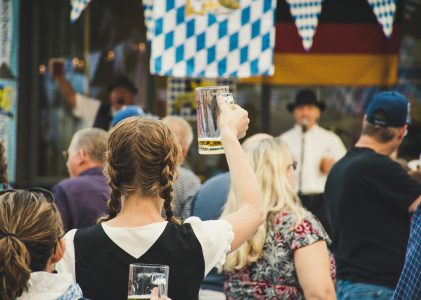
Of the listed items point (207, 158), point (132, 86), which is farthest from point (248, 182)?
Result: point (207, 158)

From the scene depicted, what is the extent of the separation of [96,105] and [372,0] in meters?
3.67

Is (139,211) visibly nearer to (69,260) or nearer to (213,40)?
(69,260)

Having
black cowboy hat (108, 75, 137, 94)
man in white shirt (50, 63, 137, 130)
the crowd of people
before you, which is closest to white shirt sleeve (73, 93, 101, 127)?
man in white shirt (50, 63, 137, 130)

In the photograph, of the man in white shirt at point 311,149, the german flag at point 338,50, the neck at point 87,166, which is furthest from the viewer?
the german flag at point 338,50

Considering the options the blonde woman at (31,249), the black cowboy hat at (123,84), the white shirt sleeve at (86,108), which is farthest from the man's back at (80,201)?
the white shirt sleeve at (86,108)

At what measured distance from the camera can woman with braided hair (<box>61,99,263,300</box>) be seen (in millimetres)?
2791

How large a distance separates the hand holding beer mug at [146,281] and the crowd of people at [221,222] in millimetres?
29

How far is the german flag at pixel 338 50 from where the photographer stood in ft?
30.9

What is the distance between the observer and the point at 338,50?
9531 millimetres

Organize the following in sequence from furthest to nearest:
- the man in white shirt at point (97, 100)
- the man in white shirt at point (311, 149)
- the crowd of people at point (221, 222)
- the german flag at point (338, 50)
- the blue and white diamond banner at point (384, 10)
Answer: the german flag at point (338, 50), the man in white shirt at point (311, 149), the man in white shirt at point (97, 100), the blue and white diamond banner at point (384, 10), the crowd of people at point (221, 222)

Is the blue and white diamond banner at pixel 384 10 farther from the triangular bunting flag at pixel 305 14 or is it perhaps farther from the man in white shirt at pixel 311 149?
the man in white shirt at pixel 311 149

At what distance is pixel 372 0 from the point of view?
6.47m

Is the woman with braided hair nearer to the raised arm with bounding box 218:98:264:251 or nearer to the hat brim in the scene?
the raised arm with bounding box 218:98:264:251

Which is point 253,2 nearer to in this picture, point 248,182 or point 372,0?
point 372,0
